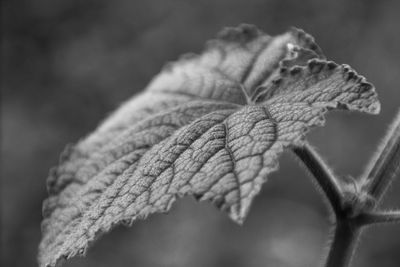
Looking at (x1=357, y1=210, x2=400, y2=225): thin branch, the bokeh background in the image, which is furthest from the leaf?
the bokeh background

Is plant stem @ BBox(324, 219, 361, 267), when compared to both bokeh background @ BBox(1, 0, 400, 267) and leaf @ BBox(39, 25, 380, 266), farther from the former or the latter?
bokeh background @ BBox(1, 0, 400, 267)

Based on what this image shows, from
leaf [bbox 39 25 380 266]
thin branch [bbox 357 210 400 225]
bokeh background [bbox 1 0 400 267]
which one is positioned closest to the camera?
leaf [bbox 39 25 380 266]

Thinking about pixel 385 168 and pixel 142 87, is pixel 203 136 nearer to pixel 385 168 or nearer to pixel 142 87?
pixel 385 168

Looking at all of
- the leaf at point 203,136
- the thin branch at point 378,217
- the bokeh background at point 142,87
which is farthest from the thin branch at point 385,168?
the bokeh background at point 142,87

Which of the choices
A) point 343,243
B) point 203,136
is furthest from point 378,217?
point 203,136

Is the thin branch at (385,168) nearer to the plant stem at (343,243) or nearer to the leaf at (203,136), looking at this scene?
the plant stem at (343,243)

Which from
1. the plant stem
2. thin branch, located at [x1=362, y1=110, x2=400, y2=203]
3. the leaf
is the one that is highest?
the leaf

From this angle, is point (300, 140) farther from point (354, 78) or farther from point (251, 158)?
point (354, 78)
